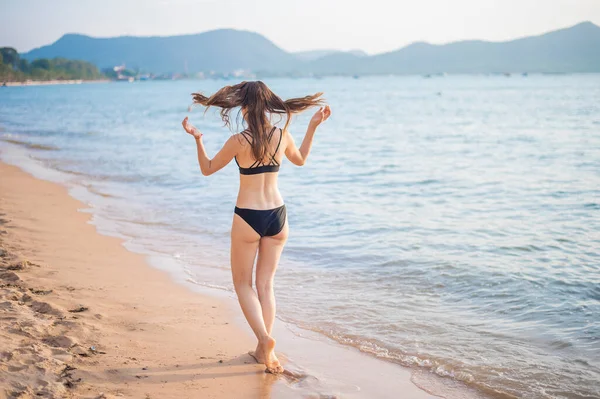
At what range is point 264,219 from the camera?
4570 mm

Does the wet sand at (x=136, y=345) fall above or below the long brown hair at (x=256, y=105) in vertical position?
below

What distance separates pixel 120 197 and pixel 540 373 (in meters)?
10.5

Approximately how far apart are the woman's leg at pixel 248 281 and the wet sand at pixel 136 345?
0.16 metres

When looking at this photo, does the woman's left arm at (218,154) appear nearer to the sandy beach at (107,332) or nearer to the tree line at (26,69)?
the sandy beach at (107,332)

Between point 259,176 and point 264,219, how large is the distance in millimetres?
326

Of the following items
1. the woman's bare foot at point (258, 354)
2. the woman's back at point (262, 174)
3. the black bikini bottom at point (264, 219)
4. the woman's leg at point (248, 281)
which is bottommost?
the woman's bare foot at point (258, 354)

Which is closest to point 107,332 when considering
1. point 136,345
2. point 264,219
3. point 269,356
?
point 136,345

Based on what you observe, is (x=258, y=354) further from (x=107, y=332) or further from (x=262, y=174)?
(x=262, y=174)

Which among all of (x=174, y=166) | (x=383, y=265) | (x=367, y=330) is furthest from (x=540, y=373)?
(x=174, y=166)

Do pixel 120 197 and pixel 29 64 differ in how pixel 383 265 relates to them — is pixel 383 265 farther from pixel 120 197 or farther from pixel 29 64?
pixel 29 64

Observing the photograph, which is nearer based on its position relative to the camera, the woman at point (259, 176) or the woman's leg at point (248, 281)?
the woman at point (259, 176)

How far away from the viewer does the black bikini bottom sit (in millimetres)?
4562

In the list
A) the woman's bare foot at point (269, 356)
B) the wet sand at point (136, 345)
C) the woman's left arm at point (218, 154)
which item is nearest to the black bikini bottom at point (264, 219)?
the woman's left arm at point (218, 154)

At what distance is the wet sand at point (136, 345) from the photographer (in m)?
4.15
